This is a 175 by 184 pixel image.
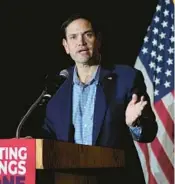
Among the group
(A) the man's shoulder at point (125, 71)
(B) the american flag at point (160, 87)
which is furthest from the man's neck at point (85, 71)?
(B) the american flag at point (160, 87)

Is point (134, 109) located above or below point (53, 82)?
below

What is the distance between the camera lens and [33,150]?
1.09 m

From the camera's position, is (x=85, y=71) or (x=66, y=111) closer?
(x=66, y=111)

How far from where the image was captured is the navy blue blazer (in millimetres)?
1883

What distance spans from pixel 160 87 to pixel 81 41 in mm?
1071

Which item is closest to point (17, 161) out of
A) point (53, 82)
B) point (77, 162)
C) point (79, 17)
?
point (77, 162)

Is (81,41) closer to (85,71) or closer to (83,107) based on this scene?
(85,71)

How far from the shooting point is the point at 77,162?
1.23 metres

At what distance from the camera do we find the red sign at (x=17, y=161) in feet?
3.59

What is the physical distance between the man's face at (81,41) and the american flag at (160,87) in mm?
952

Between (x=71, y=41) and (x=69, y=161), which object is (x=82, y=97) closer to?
(x=71, y=41)

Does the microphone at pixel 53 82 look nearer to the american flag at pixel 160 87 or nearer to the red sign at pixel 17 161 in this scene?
the red sign at pixel 17 161

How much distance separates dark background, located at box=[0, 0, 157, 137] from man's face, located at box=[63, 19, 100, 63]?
0.58m

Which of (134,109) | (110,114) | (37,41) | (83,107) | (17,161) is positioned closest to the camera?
(17,161)
